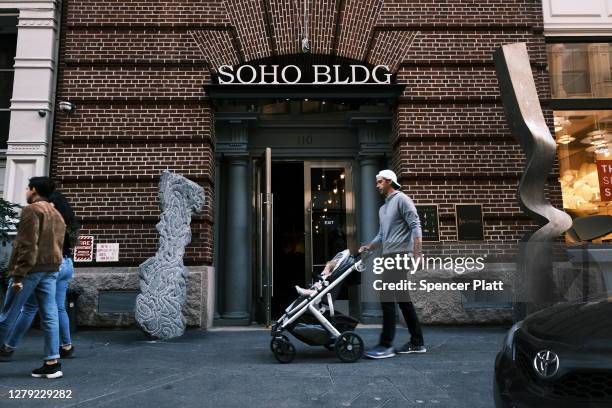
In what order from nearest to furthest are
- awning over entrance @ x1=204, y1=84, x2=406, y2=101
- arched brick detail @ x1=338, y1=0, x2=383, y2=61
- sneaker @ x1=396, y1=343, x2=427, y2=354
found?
sneaker @ x1=396, y1=343, x2=427, y2=354
awning over entrance @ x1=204, y1=84, x2=406, y2=101
arched brick detail @ x1=338, y1=0, x2=383, y2=61

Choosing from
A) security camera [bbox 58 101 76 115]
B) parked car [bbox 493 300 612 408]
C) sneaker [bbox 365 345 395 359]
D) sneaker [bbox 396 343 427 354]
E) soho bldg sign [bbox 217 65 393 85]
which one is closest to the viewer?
parked car [bbox 493 300 612 408]

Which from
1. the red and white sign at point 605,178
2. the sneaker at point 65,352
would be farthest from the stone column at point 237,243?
the red and white sign at point 605,178

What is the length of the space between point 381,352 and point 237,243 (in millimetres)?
3909

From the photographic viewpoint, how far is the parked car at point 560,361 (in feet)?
6.70

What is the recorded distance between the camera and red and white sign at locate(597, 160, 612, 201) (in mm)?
8219

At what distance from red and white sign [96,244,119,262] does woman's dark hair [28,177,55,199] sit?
310cm

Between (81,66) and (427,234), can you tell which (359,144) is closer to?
(427,234)

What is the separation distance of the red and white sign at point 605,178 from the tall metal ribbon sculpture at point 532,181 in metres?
2.39

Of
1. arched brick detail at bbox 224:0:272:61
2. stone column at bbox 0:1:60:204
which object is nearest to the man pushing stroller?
arched brick detail at bbox 224:0:272:61

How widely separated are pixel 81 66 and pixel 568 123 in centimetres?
894

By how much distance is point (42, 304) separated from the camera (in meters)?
4.42

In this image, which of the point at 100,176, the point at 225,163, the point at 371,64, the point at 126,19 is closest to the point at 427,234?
the point at 371,64

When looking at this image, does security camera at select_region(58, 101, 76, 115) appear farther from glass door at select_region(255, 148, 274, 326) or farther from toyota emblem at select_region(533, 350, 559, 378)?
toyota emblem at select_region(533, 350, 559, 378)

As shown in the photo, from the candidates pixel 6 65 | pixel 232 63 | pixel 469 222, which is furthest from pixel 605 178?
pixel 6 65
